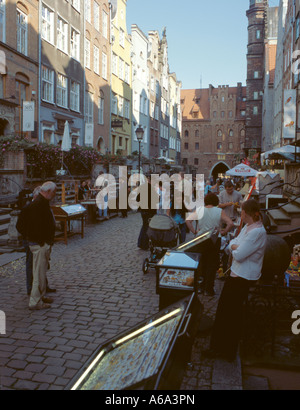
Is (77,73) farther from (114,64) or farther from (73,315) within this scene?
(73,315)

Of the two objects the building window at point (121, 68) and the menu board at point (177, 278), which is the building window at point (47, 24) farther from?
the menu board at point (177, 278)

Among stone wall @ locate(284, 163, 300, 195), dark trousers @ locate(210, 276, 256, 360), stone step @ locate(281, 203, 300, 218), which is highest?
stone wall @ locate(284, 163, 300, 195)

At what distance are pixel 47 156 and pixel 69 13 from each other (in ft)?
46.7

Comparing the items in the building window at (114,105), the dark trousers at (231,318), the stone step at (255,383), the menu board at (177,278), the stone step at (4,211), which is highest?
the building window at (114,105)

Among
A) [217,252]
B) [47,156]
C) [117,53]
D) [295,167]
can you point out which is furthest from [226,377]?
[117,53]

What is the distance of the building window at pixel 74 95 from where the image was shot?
26.9 meters

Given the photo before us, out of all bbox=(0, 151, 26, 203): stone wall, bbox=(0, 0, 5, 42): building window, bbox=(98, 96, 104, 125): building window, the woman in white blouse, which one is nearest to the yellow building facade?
bbox=(98, 96, 104, 125): building window

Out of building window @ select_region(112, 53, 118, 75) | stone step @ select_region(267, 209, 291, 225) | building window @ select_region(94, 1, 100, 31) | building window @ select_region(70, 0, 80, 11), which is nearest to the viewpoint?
stone step @ select_region(267, 209, 291, 225)

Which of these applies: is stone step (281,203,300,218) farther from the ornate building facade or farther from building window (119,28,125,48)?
the ornate building facade

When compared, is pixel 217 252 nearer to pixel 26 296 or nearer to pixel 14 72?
pixel 26 296

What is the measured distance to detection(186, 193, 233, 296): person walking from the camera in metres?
6.90

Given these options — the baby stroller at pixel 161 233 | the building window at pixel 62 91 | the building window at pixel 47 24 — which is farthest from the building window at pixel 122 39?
the baby stroller at pixel 161 233

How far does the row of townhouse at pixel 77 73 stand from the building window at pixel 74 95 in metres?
0.04

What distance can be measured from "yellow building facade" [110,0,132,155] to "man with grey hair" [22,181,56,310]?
27824 millimetres
